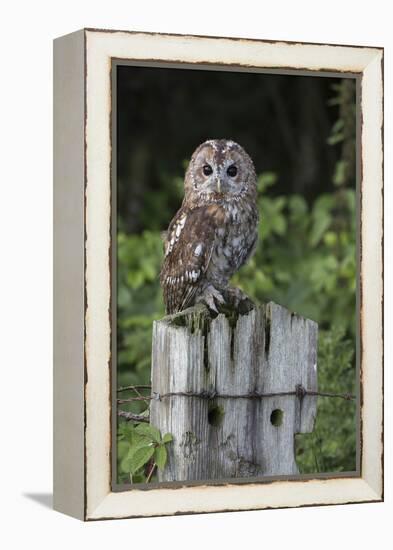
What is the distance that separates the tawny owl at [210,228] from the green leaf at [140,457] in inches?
22.4

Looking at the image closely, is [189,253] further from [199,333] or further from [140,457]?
[140,457]

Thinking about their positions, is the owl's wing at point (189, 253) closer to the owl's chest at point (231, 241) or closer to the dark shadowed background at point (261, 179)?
the owl's chest at point (231, 241)

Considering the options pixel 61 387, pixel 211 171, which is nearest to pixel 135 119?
pixel 211 171

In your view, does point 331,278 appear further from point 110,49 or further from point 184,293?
point 110,49

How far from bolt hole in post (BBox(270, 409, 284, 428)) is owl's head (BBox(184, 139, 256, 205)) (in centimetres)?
80

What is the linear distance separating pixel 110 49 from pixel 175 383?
111 cm

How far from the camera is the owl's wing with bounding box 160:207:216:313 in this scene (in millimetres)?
4746

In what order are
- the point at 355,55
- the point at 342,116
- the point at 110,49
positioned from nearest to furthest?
the point at 110,49 → the point at 355,55 → the point at 342,116

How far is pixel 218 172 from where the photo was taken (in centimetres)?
475

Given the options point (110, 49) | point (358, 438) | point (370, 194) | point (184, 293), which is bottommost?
point (358, 438)

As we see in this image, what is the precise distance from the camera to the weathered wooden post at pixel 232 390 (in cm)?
444

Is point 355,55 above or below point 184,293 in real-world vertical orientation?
above

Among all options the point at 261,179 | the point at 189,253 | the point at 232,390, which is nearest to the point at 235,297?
the point at 189,253

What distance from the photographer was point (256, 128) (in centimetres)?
889
